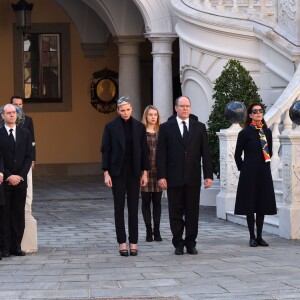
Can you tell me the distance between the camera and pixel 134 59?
2319 centimetres

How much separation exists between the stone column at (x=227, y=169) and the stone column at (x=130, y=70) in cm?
715

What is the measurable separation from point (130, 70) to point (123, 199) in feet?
37.7

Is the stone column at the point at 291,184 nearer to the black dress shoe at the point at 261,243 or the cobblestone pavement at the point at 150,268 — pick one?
the cobblestone pavement at the point at 150,268

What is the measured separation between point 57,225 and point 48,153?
35.0 ft

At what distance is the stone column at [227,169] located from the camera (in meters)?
15.9

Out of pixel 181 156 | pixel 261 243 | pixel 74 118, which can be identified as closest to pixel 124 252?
pixel 181 156

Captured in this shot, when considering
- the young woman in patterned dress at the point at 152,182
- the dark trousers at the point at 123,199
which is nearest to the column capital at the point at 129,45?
the young woman in patterned dress at the point at 152,182

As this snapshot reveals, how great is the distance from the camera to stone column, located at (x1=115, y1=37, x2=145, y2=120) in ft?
75.9

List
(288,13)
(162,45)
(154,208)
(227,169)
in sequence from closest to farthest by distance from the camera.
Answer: (154,208) < (227,169) < (288,13) < (162,45)

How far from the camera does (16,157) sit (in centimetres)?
1195

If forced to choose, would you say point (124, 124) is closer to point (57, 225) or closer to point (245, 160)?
point (245, 160)

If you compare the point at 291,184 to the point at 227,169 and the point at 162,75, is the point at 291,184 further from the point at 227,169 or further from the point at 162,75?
the point at 162,75

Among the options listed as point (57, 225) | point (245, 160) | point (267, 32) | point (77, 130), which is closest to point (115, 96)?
point (77, 130)

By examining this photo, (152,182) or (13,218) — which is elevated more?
(152,182)
